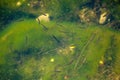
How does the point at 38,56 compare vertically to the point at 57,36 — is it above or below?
below

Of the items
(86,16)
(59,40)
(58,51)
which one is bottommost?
(58,51)

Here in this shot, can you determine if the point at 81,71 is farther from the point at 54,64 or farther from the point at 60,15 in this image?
the point at 60,15

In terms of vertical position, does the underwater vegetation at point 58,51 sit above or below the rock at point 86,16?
below

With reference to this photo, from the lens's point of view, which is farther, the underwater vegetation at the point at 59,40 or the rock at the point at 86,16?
the rock at the point at 86,16

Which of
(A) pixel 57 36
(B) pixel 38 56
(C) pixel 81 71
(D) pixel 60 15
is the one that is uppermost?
(D) pixel 60 15

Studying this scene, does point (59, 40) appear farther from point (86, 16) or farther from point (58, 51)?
point (86, 16)

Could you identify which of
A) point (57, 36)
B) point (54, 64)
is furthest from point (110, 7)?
point (54, 64)

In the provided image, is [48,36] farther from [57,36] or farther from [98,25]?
[98,25]

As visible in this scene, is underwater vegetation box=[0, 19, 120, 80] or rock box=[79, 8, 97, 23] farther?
rock box=[79, 8, 97, 23]

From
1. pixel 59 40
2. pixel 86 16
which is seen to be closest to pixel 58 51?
pixel 59 40

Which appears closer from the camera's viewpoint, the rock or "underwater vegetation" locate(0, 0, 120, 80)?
"underwater vegetation" locate(0, 0, 120, 80)

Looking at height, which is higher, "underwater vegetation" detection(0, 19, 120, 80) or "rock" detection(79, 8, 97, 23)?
"rock" detection(79, 8, 97, 23)
